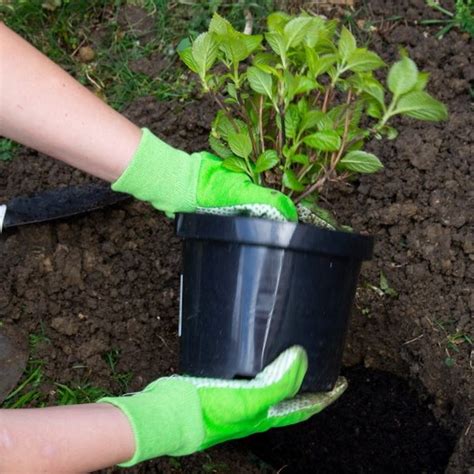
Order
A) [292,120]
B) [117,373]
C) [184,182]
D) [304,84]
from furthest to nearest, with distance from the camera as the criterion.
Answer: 1. [117,373]
2. [184,182]
3. [292,120]
4. [304,84]

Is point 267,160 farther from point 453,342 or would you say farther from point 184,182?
point 453,342

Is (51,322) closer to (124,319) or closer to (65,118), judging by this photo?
(124,319)

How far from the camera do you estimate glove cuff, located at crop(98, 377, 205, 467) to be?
155 cm

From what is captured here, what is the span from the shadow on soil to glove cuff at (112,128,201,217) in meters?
0.77

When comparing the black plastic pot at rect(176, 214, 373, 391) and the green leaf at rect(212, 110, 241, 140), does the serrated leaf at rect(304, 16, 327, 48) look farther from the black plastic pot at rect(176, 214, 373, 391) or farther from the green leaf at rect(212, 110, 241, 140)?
the black plastic pot at rect(176, 214, 373, 391)

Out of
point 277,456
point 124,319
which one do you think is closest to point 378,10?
point 124,319

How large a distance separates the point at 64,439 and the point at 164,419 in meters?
0.20

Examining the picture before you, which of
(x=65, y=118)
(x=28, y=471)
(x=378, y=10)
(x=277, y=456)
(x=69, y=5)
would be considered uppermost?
(x=378, y=10)

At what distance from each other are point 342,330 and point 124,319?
650 millimetres

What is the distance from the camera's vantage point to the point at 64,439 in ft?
4.94

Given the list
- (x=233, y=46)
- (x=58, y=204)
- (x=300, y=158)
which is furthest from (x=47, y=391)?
(x=233, y=46)

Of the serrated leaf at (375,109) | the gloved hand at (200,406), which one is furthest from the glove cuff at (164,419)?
the serrated leaf at (375,109)

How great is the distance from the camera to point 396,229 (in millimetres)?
2037

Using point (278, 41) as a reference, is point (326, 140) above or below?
below
